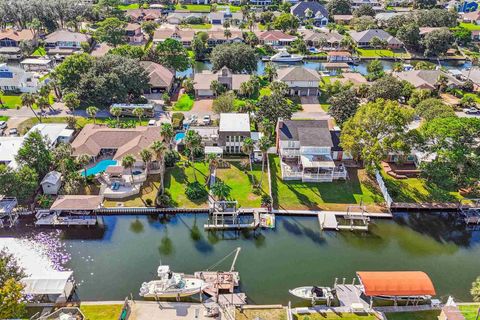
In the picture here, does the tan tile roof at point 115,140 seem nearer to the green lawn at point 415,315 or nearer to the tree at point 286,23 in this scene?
the green lawn at point 415,315

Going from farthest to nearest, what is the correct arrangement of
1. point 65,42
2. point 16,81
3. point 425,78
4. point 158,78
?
1. point 65,42
2. point 425,78
3. point 158,78
4. point 16,81

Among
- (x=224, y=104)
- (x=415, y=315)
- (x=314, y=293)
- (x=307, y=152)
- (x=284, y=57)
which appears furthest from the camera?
(x=284, y=57)

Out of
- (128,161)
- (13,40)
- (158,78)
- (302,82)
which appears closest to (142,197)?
(128,161)

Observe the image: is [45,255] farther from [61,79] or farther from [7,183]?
[61,79]

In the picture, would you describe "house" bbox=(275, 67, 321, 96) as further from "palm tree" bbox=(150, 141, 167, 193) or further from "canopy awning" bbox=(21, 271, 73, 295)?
"canopy awning" bbox=(21, 271, 73, 295)

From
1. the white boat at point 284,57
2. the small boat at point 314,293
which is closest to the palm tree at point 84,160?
the small boat at point 314,293

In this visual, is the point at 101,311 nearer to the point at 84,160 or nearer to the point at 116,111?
the point at 84,160
